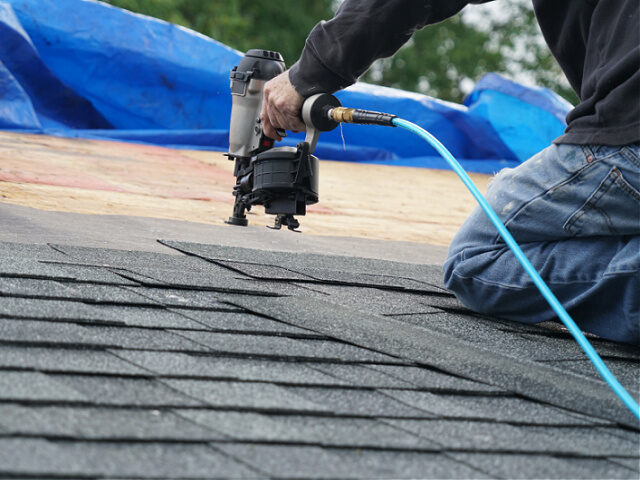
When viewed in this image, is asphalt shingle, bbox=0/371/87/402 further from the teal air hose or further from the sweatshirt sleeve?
the sweatshirt sleeve

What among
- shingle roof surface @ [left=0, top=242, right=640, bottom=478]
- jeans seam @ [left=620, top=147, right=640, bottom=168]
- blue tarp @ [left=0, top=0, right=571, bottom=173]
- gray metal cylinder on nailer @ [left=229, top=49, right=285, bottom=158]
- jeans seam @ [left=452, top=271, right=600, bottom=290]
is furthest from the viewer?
blue tarp @ [left=0, top=0, right=571, bottom=173]

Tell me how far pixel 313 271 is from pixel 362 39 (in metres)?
0.62

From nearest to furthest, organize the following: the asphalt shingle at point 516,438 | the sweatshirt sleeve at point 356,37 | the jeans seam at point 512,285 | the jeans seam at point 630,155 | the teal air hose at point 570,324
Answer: the asphalt shingle at point 516,438 < the teal air hose at point 570,324 < the jeans seam at point 630,155 < the jeans seam at point 512,285 < the sweatshirt sleeve at point 356,37

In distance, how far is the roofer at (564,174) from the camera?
1784 millimetres

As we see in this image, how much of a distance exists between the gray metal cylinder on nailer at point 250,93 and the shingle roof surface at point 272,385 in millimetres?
736

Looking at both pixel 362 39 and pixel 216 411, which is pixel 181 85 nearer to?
pixel 362 39

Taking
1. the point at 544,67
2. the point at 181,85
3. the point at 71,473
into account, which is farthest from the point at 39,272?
the point at 544,67

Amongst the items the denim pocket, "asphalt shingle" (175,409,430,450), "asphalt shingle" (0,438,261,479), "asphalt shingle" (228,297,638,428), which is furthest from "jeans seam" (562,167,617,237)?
"asphalt shingle" (0,438,261,479)

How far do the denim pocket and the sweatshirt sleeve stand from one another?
615mm

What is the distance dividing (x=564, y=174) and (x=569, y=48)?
36 centimetres

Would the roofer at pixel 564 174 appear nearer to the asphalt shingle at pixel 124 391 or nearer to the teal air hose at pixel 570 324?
the teal air hose at pixel 570 324

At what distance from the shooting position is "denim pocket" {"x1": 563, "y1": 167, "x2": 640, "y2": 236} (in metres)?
1.78

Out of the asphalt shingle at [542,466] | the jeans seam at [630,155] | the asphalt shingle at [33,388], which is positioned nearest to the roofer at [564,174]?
the jeans seam at [630,155]

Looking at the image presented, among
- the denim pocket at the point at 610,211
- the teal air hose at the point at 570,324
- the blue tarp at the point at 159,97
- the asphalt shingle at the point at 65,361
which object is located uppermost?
the blue tarp at the point at 159,97
